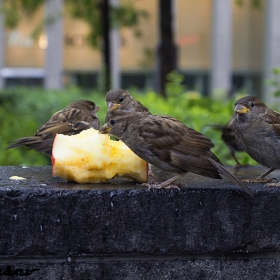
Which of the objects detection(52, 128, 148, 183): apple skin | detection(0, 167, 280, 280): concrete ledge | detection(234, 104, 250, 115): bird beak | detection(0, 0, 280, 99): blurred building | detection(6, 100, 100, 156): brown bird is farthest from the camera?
detection(0, 0, 280, 99): blurred building

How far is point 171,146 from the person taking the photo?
3600mm

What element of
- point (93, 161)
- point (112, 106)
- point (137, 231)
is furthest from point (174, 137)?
point (112, 106)

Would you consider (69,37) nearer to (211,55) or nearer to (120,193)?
(211,55)

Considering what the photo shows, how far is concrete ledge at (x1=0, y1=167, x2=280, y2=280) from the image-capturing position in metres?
3.26

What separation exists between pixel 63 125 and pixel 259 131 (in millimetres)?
1917

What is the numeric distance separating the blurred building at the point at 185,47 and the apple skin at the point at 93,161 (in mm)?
29484

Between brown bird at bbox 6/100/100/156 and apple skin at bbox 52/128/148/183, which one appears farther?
brown bird at bbox 6/100/100/156

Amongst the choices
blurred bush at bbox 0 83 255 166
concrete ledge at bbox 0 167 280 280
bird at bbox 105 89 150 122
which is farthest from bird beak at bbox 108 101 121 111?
concrete ledge at bbox 0 167 280 280

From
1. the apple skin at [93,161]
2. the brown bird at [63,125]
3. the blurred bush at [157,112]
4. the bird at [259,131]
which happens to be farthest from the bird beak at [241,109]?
the brown bird at [63,125]

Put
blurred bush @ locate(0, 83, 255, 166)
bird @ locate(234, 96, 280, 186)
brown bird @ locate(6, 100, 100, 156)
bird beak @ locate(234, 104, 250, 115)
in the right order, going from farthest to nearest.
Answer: blurred bush @ locate(0, 83, 255, 166) → brown bird @ locate(6, 100, 100, 156) → bird beak @ locate(234, 104, 250, 115) → bird @ locate(234, 96, 280, 186)

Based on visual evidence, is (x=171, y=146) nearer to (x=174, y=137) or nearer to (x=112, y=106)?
(x=174, y=137)

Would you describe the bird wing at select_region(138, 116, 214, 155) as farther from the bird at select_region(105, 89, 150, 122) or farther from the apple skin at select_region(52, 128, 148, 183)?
the bird at select_region(105, 89, 150, 122)

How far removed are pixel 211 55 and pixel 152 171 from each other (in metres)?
30.2

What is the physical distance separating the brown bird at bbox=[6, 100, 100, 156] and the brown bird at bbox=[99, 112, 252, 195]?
1.64m
